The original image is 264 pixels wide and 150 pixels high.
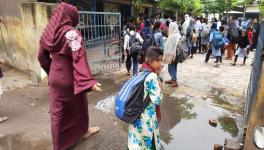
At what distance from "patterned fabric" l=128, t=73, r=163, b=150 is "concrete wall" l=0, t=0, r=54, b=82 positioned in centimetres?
387

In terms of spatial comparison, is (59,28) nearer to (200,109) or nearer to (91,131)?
(91,131)

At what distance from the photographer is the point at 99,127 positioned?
4.09 meters

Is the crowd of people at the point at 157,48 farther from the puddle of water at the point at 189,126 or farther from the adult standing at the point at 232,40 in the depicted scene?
the puddle of water at the point at 189,126

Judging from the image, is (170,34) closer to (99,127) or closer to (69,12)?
(99,127)

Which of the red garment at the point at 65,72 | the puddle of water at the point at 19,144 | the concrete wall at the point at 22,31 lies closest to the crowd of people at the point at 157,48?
the red garment at the point at 65,72

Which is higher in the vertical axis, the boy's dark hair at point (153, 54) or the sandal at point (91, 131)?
the boy's dark hair at point (153, 54)

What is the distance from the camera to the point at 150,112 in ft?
8.38

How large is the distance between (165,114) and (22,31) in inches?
158

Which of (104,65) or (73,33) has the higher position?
(73,33)

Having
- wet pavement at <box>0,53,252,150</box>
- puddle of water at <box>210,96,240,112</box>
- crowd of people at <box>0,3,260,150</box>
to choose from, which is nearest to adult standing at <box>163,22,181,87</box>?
wet pavement at <box>0,53,252,150</box>

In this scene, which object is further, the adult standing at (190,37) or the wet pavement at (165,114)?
the adult standing at (190,37)

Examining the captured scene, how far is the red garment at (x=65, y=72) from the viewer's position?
112 inches

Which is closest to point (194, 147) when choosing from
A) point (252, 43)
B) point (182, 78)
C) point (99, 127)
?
point (99, 127)

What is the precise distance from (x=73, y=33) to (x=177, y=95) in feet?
11.1
